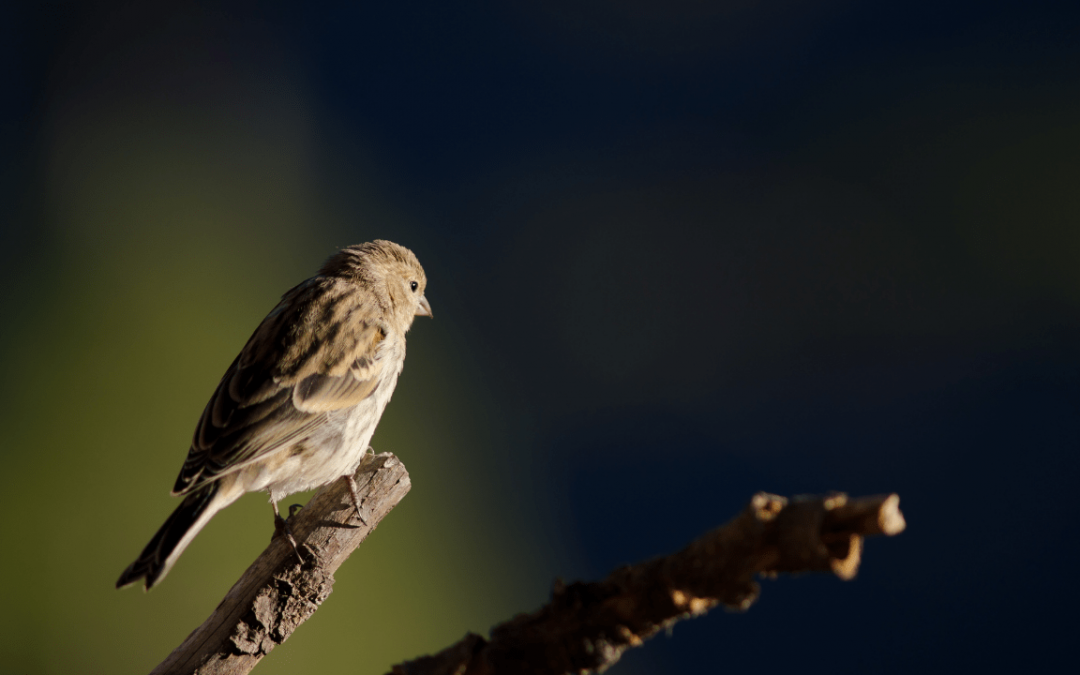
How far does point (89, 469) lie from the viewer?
11.1 ft

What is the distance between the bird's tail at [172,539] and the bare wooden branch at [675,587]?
60 centimetres

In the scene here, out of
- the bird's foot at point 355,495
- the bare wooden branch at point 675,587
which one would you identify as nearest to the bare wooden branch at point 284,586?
the bird's foot at point 355,495

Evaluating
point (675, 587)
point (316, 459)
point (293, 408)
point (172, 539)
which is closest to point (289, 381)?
point (293, 408)

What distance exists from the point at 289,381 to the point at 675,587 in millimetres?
1280

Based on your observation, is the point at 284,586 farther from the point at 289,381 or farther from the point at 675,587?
the point at 675,587

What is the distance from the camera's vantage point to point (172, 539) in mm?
1695

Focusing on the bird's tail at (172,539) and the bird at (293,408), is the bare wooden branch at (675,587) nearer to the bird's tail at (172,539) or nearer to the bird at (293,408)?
the bird's tail at (172,539)

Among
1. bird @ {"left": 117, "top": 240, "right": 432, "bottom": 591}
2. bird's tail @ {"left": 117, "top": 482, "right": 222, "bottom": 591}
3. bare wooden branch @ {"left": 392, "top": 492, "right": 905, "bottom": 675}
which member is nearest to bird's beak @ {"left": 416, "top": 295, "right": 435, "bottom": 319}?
bird @ {"left": 117, "top": 240, "right": 432, "bottom": 591}

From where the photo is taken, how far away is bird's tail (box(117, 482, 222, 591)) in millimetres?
1638

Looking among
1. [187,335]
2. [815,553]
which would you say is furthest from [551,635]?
[187,335]

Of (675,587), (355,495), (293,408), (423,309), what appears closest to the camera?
(675,587)

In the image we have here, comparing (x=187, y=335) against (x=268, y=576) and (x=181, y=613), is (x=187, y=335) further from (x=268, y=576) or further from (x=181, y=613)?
(x=268, y=576)

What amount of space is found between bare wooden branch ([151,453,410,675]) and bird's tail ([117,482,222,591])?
16cm

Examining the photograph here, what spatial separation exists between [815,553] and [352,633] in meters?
3.10
